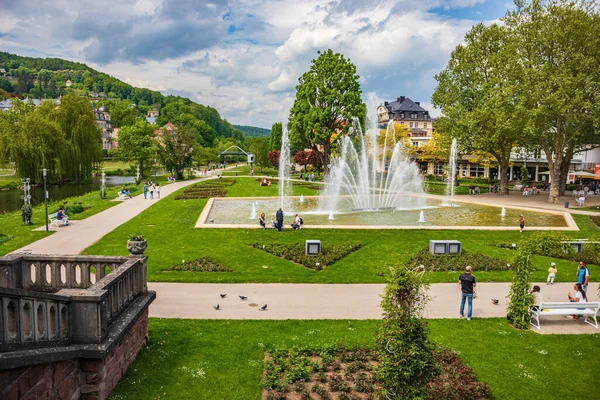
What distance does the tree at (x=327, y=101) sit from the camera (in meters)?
52.2

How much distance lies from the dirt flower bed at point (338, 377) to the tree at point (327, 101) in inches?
1724

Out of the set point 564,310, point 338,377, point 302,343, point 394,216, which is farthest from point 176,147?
point 338,377

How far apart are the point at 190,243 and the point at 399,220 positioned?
545 inches

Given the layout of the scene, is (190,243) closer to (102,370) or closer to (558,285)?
(102,370)

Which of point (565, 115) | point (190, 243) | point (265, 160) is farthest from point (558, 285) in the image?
point (265, 160)

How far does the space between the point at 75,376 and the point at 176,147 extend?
5581 centimetres

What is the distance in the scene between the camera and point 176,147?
197ft

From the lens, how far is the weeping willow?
50156 millimetres

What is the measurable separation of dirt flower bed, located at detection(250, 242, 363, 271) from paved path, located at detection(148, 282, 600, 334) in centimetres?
254

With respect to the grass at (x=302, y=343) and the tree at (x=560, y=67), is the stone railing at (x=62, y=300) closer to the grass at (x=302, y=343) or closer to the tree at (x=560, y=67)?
the grass at (x=302, y=343)

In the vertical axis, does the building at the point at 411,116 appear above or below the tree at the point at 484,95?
above

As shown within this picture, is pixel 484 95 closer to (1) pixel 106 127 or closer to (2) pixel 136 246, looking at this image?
(2) pixel 136 246

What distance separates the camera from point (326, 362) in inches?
356

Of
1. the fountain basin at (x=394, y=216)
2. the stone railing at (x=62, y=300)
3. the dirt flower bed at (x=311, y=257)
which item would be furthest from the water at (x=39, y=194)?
the stone railing at (x=62, y=300)
